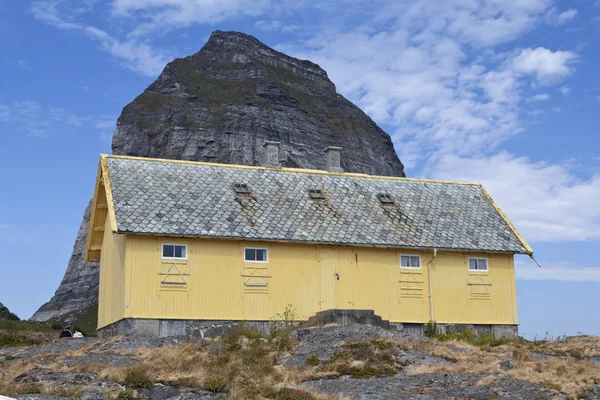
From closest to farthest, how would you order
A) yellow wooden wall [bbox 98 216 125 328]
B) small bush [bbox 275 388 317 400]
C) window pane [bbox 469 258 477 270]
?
1. small bush [bbox 275 388 317 400]
2. yellow wooden wall [bbox 98 216 125 328]
3. window pane [bbox 469 258 477 270]

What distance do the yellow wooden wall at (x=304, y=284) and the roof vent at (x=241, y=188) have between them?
3.00 metres

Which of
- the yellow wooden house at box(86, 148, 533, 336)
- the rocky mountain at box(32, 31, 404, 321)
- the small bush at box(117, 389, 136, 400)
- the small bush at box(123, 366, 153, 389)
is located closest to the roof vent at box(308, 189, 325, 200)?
the yellow wooden house at box(86, 148, 533, 336)

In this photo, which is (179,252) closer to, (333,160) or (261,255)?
(261,255)

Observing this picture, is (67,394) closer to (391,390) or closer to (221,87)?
(391,390)

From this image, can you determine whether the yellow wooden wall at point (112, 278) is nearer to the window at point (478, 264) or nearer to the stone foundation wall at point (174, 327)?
the stone foundation wall at point (174, 327)

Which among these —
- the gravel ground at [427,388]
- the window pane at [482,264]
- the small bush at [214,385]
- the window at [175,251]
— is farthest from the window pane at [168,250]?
the window pane at [482,264]

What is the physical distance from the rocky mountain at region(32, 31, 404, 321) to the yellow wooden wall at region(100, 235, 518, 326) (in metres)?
102

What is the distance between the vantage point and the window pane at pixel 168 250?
29.9 metres

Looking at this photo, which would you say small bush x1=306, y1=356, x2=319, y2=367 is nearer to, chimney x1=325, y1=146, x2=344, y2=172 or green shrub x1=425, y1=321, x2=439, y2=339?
green shrub x1=425, y1=321, x2=439, y2=339

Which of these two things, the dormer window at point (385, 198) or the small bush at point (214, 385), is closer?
the small bush at point (214, 385)

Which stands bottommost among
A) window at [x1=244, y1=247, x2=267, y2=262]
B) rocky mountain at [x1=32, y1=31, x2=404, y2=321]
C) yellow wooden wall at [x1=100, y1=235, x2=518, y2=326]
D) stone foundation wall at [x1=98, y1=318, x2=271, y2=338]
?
stone foundation wall at [x1=98, y1=318, x2=271, y2=338]

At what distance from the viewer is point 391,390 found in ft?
65.1

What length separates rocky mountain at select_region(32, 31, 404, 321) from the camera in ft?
500

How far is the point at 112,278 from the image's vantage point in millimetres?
32656
